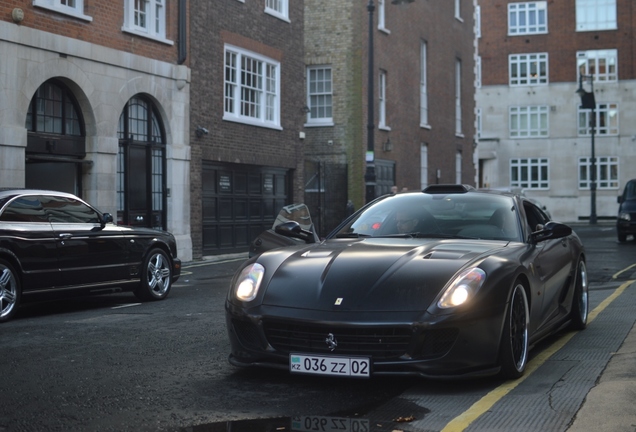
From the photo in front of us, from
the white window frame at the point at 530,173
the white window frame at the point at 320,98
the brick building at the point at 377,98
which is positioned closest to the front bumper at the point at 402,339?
the brick building at the point at 377,98

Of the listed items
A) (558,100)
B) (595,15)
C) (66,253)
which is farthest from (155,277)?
(595,15)

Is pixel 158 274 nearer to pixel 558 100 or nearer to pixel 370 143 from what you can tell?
pixel 370 143

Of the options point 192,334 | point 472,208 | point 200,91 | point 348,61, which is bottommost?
point 192,334

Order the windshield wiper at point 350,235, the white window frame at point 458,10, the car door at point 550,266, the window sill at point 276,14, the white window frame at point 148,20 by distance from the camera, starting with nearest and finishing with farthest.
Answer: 1. the car door at point 550,266
2. the windshield wiper at point 350,235
3. the white window frame at point 148,20
4. the window sill at point 276,14
5. the white window frame at point 458,10

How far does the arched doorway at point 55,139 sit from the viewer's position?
17.8 metres

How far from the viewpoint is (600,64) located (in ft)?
193

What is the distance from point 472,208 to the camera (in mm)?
7664

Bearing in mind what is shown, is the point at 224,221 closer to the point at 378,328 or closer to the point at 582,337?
the point at 582,337

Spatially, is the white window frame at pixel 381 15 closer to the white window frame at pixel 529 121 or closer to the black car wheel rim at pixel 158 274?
the black car wheel rim at pixel 158 274

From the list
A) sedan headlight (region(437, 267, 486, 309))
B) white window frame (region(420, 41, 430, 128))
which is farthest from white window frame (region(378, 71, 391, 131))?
sedan headlight (region(437, 267, 486, 309))

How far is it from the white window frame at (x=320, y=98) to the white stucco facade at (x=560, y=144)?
95.1 ft

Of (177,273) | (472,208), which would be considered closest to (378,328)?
(472,208)

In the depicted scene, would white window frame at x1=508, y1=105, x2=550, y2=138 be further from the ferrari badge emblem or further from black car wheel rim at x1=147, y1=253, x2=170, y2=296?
the ferrari badge emblem

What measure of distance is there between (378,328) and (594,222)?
45.8 metres
